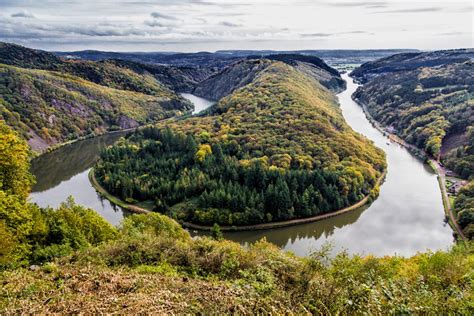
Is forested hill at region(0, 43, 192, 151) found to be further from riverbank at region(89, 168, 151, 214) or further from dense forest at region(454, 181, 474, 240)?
dense forest at region(454, 181, 474, 240)

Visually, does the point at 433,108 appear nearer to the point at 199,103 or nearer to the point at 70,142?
the point at 70,142

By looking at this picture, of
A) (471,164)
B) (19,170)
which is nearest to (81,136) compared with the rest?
(19,170)

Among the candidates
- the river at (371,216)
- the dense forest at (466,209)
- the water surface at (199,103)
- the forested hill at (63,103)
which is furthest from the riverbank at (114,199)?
the water surface at (199,103)

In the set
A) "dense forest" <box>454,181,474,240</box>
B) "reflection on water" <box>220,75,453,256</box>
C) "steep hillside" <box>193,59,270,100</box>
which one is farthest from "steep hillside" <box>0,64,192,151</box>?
"dense forest" <box>454,181,474,240</box>

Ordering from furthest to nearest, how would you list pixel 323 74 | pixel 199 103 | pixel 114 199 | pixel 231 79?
1. pixel 323 74
2. pixel 199 103
3. pixel 231 79
4. pixel 114 199

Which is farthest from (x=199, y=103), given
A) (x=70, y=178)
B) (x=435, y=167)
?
(x=435, y=167)

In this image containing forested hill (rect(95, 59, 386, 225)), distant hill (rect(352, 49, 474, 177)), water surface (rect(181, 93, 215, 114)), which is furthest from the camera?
water surface (rect(181, 93, 215, 114))

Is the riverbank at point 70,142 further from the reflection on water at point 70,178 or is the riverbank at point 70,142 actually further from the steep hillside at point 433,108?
the steep hillside at point 433,108
